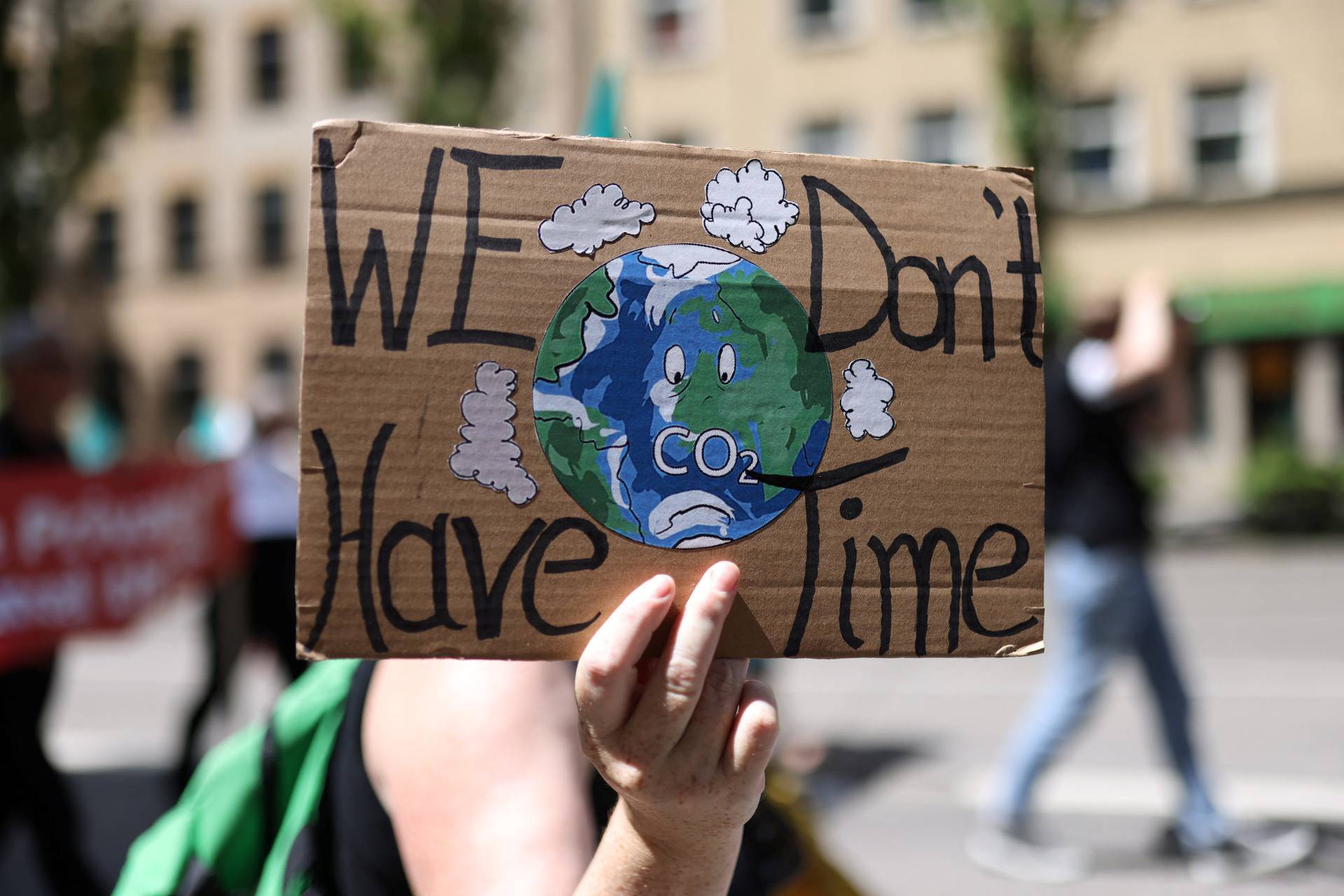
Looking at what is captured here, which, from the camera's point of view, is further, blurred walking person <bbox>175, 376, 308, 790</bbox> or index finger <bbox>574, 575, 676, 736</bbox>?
blurred walking person <bbox>175, 376, 308, 790</bbox>

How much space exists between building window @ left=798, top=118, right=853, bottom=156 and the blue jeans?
59.2 ft

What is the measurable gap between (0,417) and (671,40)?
1982cm

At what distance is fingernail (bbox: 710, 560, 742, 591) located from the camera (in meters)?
1.16

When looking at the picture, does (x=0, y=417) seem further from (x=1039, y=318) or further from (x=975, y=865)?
(x=1039, y=318)

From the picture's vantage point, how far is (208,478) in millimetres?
6277

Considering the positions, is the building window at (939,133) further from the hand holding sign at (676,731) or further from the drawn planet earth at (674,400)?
the hand holding sign at (676,731)

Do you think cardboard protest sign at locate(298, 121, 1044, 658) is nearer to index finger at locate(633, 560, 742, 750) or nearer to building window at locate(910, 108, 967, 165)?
index finger at locate(633, 560, 742, 750)

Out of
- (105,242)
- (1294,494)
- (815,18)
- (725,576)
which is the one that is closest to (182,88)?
(105,242)

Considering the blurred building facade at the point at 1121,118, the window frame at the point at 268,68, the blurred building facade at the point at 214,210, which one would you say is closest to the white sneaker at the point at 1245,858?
the blurred building facade at the point at 1121,118

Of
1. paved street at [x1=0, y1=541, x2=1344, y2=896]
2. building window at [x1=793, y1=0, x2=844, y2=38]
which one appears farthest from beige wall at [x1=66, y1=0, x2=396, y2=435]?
paved street at [x1=0, y1=541, x2=1344, y2=896]

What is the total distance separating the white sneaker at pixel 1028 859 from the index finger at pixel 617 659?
3.57 meters

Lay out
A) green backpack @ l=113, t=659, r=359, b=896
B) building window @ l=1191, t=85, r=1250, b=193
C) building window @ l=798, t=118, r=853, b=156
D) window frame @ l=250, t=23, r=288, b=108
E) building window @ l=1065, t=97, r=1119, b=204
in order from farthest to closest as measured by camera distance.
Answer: window frame @ l=250, t=23, r=288, b=108, building window @ l=798, t=118, r=853, b=156, building window @ l=1065, t=97, r=1119, b=204, building window @ l=1191, t=85, r=1250, b=193, green backpack @ l=113, t=659, r=359, b=896

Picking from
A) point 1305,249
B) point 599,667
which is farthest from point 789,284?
point 1305,249

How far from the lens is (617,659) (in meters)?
1.12
